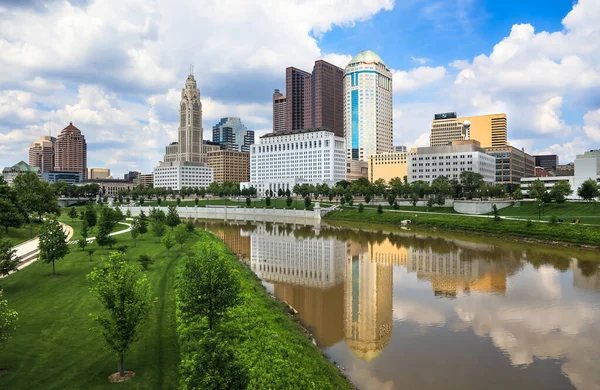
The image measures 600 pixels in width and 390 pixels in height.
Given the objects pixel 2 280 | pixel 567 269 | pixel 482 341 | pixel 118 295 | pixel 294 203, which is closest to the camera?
pixel 118 295

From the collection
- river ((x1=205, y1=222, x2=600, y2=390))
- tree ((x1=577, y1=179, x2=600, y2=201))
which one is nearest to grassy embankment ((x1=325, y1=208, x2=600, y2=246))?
river ((x1=205, y1=222, x2=600, y2=390))

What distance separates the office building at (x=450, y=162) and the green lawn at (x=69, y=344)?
143151 millimetres

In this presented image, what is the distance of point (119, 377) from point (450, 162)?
156 metres

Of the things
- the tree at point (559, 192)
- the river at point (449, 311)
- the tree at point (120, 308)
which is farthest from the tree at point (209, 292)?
the tree at point (559, 192)

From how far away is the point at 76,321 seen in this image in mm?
22734

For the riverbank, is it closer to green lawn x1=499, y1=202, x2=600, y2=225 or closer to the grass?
the grass

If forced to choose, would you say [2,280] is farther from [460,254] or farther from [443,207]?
[443,207]

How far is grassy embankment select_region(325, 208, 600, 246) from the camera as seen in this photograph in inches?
2413

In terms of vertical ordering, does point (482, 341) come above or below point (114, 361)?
below

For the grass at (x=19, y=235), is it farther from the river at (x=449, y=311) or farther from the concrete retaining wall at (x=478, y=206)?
the concrete retaining wall at (x=478, y=206)

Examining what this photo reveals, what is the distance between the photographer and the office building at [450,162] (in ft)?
497

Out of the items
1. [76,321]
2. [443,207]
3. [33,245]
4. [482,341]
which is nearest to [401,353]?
[482,341]

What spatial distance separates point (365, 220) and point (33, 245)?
73541 millimetres

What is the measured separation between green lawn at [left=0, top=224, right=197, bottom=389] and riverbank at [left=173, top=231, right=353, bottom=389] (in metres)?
1.44
